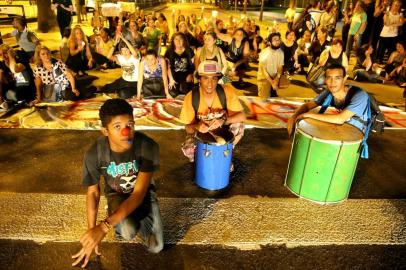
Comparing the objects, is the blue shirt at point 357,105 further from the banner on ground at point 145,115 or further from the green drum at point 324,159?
the banner on ground at point 145,115

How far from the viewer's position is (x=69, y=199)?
3.99m

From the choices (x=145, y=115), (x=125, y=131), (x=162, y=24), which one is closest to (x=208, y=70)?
(x=125, y=131)

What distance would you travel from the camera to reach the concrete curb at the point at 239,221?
342 centimetres

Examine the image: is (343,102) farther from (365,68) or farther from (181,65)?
(365,68)

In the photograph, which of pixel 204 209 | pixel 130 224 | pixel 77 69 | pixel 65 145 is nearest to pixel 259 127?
pixel 204 209

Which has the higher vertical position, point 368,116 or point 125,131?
point 125,131

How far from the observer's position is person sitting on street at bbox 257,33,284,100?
7.52 m

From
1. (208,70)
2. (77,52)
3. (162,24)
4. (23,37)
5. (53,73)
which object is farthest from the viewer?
(162,24)

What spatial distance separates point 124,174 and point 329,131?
233 cm

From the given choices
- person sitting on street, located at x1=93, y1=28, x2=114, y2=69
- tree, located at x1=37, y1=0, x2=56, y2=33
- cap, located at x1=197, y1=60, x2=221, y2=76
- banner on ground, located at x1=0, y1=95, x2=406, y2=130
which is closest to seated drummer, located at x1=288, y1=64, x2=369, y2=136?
cap, located at x1=197, y1=60, x2=221, y2=76

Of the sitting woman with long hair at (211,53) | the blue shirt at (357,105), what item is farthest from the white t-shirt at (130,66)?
the blue shirt at (357,105)

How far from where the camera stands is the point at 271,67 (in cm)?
762

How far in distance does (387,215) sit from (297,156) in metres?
1.22

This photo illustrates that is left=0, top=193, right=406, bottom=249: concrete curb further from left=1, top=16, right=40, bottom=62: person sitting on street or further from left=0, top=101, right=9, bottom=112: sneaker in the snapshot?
left=1, top=16, right=40, bottom=62: person sitting on street
